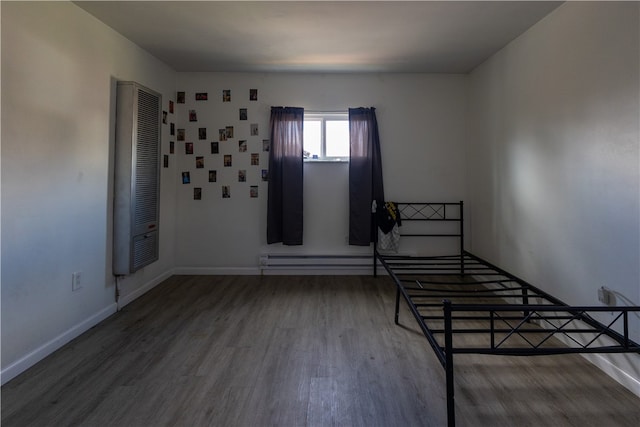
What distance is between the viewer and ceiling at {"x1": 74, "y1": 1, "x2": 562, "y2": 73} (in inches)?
91.1

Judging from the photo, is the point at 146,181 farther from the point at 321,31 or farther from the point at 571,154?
the point at 571,154

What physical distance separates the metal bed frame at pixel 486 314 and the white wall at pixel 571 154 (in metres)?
0.23

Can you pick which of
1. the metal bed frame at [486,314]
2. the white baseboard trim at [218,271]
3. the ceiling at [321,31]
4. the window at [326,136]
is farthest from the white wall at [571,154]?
the white baseboard trim at [218,271]

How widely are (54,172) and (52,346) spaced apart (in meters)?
1.18

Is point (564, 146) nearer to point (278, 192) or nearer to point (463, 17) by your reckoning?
point (463, 17)

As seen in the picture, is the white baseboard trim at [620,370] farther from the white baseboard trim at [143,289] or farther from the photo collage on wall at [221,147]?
the white baseboard trim at [143,289]

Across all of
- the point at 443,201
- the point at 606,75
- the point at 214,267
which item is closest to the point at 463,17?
the point at 606,75

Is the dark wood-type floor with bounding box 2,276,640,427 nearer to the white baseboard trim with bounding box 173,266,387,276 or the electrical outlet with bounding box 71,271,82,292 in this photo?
the electrical outlet with bounding box 71,271,82,292

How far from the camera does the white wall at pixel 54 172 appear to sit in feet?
6.01

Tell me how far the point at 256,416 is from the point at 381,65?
11.4 ft

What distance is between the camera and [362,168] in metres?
3.76

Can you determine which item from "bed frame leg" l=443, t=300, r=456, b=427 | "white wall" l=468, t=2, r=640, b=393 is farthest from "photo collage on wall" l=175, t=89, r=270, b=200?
"bed frame leg" l=443, t=300, r=456, b=427

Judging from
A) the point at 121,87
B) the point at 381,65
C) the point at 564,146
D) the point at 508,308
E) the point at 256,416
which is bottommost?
the point at 256,416

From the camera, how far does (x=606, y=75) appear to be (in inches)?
73.9
